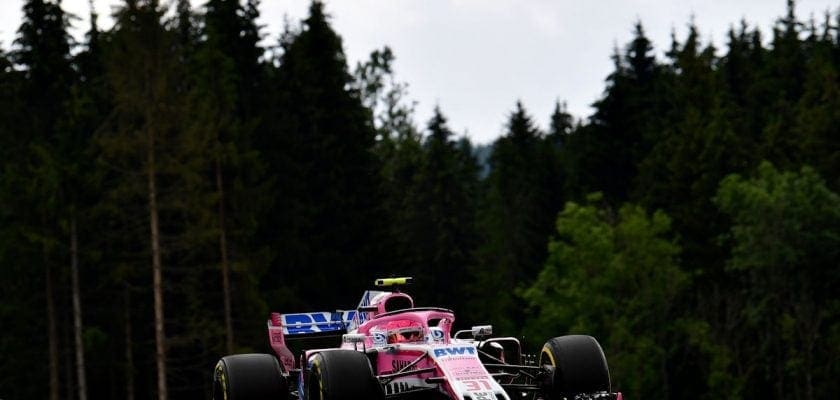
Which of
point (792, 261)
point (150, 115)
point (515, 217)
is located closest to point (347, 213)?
point (150, 115)

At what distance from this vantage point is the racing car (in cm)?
1456

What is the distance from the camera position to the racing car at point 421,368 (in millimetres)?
14562

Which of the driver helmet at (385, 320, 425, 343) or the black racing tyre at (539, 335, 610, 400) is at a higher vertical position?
the driver helmet at (385, 320, 425, 343)

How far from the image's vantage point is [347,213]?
190 ft

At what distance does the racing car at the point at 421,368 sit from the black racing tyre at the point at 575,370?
12 mm

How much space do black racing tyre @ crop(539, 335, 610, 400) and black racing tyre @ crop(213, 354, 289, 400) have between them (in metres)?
3.46

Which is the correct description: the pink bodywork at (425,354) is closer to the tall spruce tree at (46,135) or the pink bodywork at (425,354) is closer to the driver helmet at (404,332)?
the driver helmet at (404,332)

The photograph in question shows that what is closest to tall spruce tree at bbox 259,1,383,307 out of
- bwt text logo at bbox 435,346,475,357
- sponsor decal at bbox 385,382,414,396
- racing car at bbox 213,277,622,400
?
racing car at bbox 213,277,622,400

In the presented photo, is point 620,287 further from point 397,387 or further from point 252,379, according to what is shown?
point 397,387

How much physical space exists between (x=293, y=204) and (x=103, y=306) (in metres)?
9.32

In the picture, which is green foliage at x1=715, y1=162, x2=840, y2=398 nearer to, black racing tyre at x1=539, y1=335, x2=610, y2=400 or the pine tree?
the pine tree

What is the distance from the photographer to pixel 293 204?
56.0m

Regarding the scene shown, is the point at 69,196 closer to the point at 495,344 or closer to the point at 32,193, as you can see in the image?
the point at 32,193

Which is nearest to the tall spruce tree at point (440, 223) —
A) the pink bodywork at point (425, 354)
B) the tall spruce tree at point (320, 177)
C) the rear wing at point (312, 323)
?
the tall spruce tree at point (320, 177)
